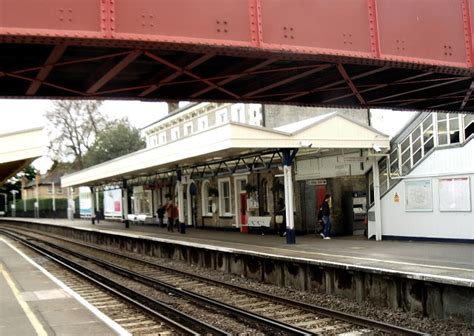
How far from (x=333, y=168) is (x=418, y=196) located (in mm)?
3822

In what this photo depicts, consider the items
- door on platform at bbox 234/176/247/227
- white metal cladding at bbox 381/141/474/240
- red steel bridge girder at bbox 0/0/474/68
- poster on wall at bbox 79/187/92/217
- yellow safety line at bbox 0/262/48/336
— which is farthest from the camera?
poster on wall at bbox 79/187/92/217

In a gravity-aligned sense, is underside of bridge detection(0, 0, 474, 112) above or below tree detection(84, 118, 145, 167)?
below

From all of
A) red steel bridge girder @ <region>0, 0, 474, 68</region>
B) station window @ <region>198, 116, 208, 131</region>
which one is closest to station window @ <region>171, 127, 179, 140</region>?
station window @ <region>198, 116, 208, 131</region>

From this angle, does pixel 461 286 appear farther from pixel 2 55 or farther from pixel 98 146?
pixel 98 146

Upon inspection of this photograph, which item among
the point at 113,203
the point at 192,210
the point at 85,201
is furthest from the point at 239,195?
the point at 85,201

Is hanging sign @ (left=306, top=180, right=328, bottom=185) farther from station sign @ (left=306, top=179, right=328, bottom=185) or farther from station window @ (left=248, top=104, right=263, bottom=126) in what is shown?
station window @ (left=248, top=104, right=263, bottom=126)

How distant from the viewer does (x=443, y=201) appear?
16.4m

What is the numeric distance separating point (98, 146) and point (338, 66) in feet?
177

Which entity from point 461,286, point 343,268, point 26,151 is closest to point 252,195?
point 26,151

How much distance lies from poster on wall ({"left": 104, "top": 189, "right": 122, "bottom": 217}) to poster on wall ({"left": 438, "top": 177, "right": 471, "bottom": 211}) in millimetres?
33522

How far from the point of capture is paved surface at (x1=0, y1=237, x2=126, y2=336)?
8297mm

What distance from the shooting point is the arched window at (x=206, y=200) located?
101ft

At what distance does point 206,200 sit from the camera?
3095cm

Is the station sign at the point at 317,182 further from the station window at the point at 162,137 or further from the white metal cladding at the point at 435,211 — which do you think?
the station window at the point at 162,137
